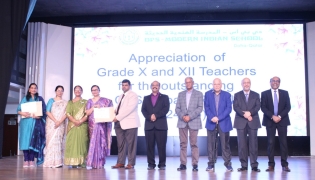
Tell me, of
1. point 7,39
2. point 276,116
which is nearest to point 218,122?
point 276,116

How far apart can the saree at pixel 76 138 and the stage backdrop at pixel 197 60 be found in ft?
7.87

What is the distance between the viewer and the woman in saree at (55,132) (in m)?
5.47

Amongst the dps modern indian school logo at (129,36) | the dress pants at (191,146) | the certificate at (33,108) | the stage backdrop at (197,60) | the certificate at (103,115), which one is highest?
the dps modern indian school logo at (129,36)

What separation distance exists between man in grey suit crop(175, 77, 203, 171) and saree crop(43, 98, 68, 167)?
1747 mm

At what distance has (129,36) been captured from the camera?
8.12m

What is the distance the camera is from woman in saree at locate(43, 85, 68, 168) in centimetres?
547

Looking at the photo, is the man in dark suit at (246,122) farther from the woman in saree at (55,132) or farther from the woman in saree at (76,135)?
the woman in saree at (55,132)

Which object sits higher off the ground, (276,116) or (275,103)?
(275,103)

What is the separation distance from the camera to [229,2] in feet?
25.0

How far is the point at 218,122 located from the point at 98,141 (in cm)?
170

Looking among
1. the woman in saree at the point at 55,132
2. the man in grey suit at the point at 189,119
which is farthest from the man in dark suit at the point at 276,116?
the woman in saree at the point at 55,132

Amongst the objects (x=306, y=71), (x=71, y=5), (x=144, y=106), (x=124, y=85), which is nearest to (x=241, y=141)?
(x=144, y=106)

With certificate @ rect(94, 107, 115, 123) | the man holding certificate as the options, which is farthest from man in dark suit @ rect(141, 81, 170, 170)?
certificate @ rect(94, 107, 115, 123)

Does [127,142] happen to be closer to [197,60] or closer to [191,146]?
[191,146]
